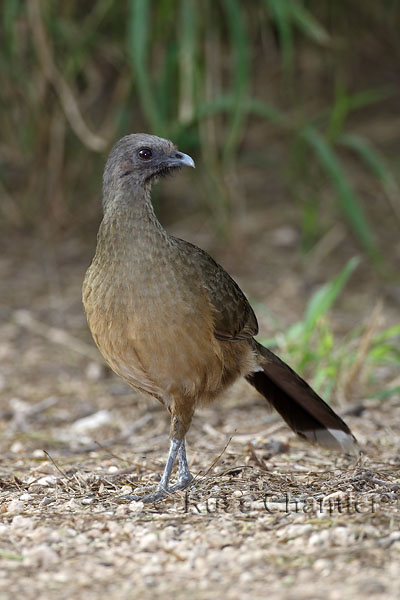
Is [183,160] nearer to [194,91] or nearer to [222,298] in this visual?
[222,298]

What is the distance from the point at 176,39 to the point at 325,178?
230cm

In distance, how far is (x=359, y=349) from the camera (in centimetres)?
534

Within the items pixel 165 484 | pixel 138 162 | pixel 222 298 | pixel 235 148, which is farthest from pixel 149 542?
pixel 235 148

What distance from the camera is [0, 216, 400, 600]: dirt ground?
2662mm

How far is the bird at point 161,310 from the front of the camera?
3.69 m

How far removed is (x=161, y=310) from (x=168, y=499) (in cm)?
76

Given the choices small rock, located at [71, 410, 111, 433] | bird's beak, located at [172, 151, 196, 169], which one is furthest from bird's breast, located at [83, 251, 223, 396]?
small rock, located at [71, 410, 111, 433]

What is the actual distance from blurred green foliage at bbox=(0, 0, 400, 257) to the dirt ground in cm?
149

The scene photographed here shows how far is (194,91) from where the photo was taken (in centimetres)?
657

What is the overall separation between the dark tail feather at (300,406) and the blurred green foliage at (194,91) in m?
2.32

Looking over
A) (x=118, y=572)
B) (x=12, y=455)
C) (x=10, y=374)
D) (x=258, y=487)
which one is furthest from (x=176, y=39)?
(x=118, y=572)

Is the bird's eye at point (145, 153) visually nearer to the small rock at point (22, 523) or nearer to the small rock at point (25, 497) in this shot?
the small rock at point (25, 497)

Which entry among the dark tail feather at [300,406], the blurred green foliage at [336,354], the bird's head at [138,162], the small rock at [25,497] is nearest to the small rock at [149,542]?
the small rock at [25,497]

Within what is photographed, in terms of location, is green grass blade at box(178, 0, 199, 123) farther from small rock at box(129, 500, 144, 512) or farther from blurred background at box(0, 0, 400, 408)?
small rock at box(129, 500, 144, 512)
